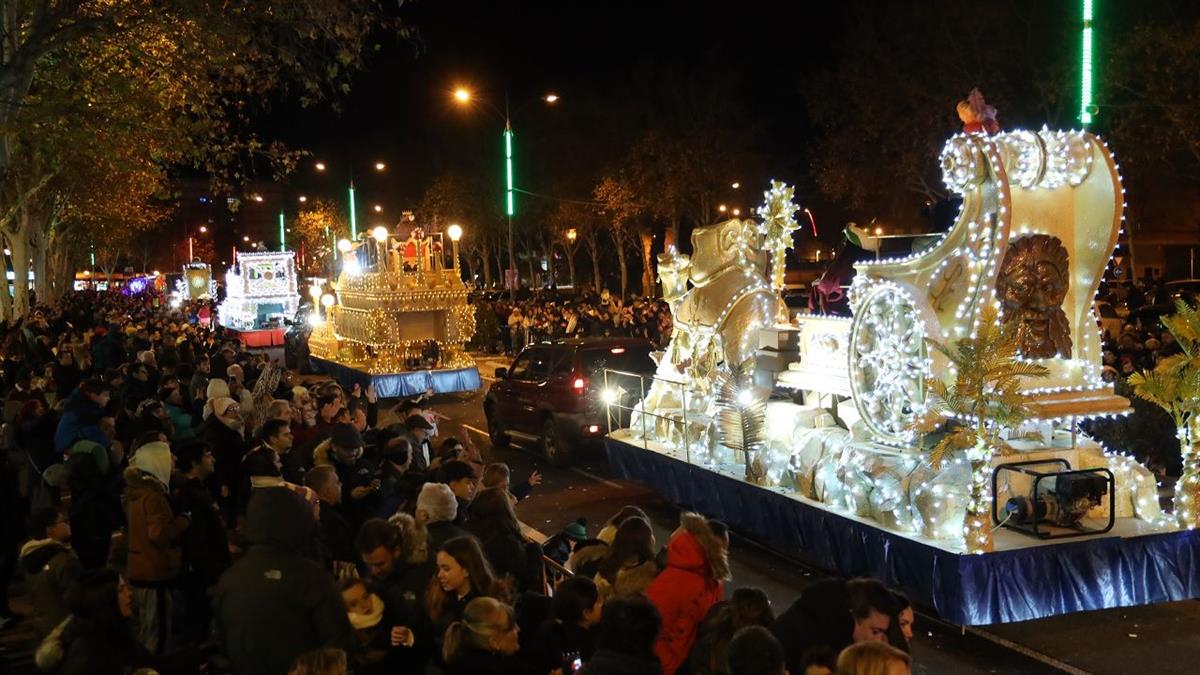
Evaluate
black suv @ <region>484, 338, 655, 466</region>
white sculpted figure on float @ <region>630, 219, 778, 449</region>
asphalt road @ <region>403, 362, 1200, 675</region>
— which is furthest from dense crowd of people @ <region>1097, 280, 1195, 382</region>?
black suv @ <region>484, 338, 655, 466</region>

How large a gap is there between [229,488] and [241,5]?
5.68 metres

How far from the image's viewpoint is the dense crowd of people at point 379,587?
4.43 meters

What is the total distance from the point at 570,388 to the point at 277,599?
34.6 feet

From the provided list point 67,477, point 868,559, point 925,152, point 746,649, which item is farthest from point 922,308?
point 925,152

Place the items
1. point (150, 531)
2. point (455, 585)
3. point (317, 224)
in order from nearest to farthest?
point (455, 585), point (150, 531), point (317, 224)

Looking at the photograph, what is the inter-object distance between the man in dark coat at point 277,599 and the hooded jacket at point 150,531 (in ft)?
7.08

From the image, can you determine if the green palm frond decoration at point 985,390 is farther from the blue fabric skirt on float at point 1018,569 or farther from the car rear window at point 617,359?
the car rear window at point 617,359

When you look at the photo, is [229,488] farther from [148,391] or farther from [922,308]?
→ [922,308]

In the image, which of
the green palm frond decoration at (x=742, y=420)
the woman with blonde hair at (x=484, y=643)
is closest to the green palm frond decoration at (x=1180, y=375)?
the green palm frond decoration at (x=742, y=420)

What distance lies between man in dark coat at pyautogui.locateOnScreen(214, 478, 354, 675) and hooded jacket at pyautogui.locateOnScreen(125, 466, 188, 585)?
2.16 meters

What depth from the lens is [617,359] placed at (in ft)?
49.9

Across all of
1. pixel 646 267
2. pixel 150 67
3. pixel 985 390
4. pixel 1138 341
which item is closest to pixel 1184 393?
pixel 985 390

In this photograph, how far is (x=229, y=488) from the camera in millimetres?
9375

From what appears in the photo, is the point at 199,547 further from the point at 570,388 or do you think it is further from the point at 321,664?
the point at 570,388
